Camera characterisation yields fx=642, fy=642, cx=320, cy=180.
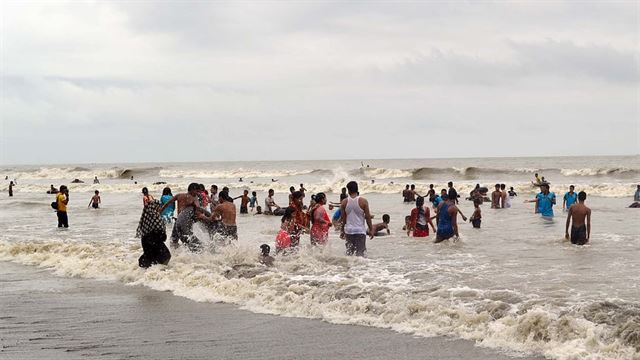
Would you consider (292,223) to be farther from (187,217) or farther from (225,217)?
(187,217)

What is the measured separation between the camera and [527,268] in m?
11.6

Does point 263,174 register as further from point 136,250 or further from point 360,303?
point 360,303

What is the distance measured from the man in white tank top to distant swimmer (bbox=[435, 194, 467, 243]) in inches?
119

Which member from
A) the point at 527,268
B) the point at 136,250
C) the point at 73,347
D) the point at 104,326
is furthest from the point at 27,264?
the point at 527,268

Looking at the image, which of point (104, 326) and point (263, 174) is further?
point (263, 174)

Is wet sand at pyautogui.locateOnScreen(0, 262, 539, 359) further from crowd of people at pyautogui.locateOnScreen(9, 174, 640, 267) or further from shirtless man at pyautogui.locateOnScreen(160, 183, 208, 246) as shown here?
shirtless man at pyautogui.locateOnScreen(160, 183, 208, 246)

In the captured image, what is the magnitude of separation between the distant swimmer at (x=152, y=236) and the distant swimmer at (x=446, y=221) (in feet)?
21.3

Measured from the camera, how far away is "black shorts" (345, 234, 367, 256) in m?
12.5

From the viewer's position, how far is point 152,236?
11781 millimetres

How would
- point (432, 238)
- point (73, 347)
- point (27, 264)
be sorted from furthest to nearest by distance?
point (432, 238) → point (27, 264) → point (73, 347)

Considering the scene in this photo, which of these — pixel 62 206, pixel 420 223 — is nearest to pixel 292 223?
pixel 420 223

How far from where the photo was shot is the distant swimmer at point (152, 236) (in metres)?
11.6

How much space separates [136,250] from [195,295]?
556 centimetres

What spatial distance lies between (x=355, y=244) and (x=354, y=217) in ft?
2.19
